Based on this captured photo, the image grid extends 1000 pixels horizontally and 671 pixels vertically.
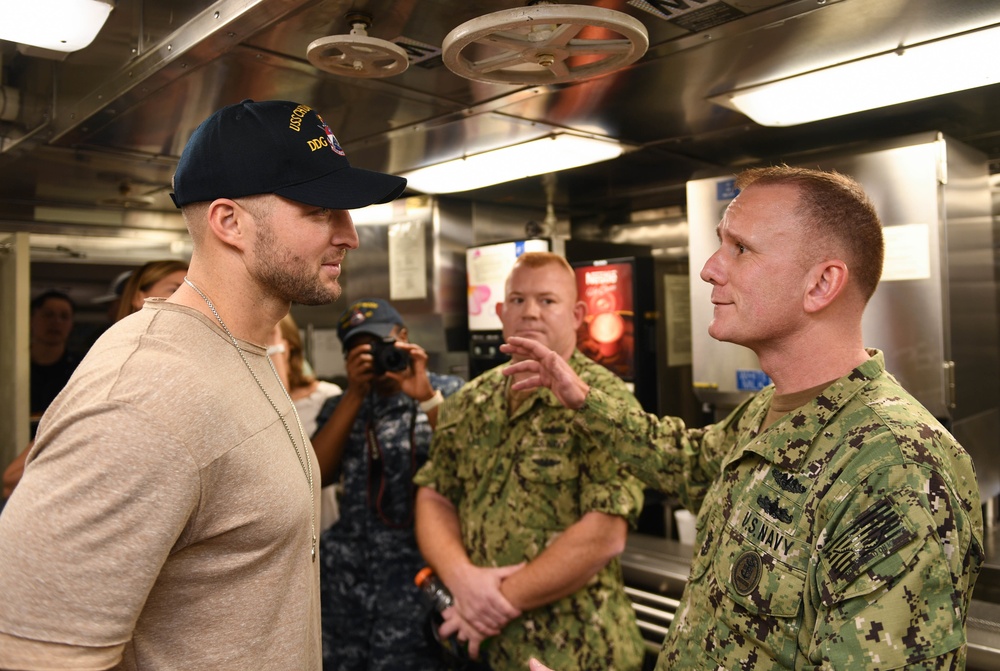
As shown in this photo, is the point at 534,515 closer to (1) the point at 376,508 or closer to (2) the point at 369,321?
(1) the point at 376,508

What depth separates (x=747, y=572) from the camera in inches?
Result: 50.0

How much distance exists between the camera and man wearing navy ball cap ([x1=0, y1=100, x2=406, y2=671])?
3.07ft

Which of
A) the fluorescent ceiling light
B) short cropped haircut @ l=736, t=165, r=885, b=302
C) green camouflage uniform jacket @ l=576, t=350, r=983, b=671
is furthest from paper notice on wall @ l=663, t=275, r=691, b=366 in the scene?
short cropped haircut @ l=736, t=165, r=885, b=302

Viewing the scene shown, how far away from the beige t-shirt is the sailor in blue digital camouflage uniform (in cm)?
134

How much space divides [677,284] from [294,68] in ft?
7.30

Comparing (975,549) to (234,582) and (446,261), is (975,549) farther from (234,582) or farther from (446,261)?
(446,261)

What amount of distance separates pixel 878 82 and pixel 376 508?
7.09ft

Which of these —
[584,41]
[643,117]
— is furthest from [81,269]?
[584,41]

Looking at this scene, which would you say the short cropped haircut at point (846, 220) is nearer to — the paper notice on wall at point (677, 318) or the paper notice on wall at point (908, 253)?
the paper notice on wall at point (908, 253)

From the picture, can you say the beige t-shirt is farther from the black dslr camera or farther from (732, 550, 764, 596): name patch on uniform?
the black dslr camera

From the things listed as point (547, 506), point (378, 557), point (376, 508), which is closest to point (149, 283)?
point (376, 508)

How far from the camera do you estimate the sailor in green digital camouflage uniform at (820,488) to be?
1051 millimetres

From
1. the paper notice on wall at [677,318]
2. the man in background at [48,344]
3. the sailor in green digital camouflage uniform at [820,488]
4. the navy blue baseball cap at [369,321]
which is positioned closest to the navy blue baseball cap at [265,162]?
the sailor in green digital camouflage uniform at [820,488]

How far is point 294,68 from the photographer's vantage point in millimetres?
2139
